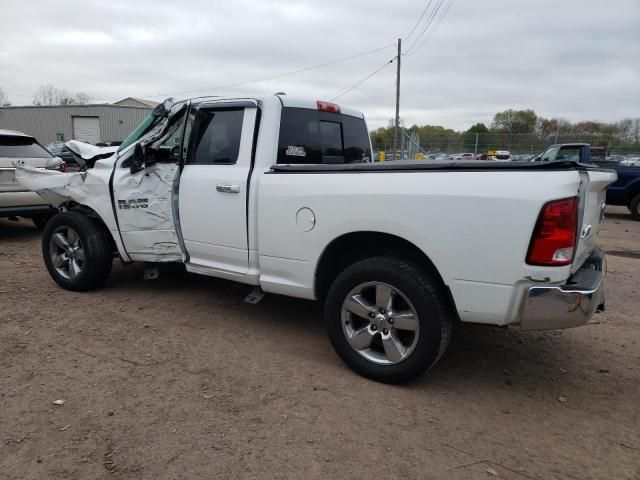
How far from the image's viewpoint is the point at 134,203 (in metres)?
4.40

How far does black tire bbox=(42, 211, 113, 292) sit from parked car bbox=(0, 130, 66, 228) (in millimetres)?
2715

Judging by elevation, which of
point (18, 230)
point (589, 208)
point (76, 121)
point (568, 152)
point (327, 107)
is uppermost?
point (76, 121)

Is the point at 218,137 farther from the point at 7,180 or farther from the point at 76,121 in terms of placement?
the point at 76,121

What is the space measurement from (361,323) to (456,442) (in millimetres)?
1011

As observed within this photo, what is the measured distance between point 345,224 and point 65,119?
50.7 meters

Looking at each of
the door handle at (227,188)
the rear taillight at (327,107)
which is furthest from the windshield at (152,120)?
the rear taillight at (327,107)

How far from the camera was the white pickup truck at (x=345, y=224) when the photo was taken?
8.60 ft

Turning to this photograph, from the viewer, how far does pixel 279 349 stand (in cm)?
371

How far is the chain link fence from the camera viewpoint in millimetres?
22391

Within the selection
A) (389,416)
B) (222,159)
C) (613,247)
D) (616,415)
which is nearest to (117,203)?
(222,159)

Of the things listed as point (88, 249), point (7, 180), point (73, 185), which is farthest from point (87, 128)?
point (88, 249)

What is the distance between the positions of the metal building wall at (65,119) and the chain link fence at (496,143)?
29262mm

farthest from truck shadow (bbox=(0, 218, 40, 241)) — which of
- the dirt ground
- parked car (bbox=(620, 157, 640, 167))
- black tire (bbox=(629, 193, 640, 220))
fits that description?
parked car (bbox=(620, 157, 640, 167))

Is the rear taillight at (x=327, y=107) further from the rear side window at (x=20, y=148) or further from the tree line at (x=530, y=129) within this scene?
the tree line at (x=530, y=129)
